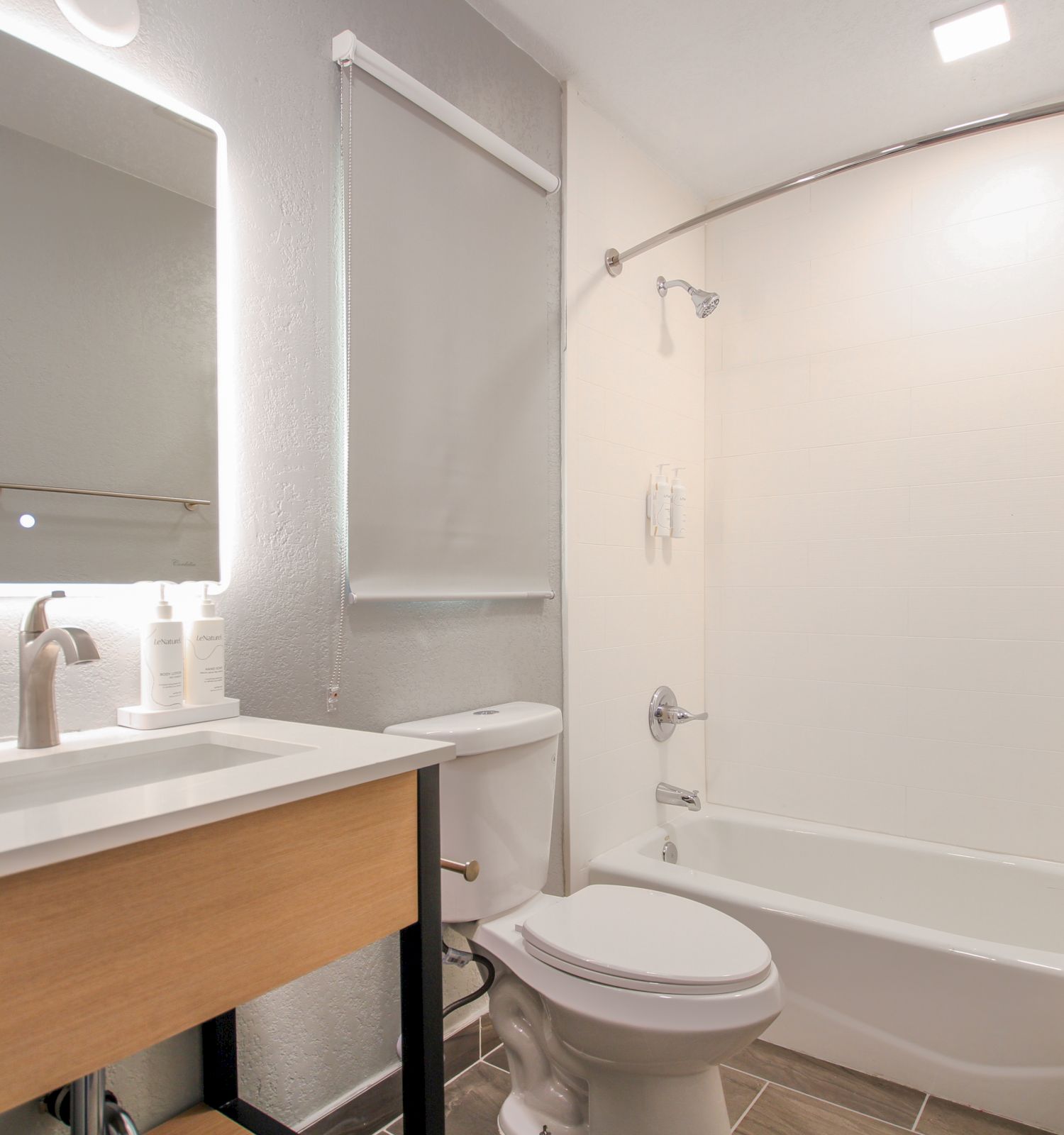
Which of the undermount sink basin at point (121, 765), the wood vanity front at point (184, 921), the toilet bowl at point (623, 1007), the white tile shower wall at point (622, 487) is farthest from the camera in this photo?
the white tile shower wall at point (622, 487)

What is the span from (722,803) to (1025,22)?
7.59 feet

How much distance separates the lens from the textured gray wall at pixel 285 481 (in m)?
1.28

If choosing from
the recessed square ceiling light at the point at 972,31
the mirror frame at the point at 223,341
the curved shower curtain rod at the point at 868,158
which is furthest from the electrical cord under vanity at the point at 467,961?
the recessed square ceiling light at the point at 972,31

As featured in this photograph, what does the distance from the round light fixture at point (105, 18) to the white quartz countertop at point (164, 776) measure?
3.31ft

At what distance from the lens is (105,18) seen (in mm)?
1177

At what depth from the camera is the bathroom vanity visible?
677 mm

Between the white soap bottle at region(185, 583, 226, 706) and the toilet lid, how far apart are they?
0.69 metres

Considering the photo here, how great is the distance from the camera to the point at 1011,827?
2236 mm

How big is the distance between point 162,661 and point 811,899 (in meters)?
1.79

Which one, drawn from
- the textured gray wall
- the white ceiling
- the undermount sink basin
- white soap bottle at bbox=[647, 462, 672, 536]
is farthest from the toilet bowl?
the white ceiling

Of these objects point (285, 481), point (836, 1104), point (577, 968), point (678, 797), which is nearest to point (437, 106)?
Result: point (285, 481)

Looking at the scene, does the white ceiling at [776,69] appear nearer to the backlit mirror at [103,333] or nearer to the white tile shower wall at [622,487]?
the white tile shower wall at [622,487]

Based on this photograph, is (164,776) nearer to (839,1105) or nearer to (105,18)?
(105,18)

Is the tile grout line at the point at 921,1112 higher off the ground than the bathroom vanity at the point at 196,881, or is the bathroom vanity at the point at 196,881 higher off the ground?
the bathroom vanity at the point at 196,881
